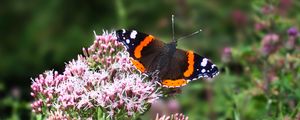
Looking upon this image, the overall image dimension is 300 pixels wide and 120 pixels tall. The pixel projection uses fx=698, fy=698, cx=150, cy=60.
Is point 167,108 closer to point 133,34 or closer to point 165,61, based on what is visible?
point 165,61

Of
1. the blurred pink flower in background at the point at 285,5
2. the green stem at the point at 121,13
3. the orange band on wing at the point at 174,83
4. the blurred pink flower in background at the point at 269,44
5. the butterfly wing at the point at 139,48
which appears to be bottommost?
the orange band on wing at the point at 174,83

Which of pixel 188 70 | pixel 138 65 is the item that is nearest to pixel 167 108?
pixel 188 70

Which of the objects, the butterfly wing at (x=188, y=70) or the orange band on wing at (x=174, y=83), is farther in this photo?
the butterfly wing at (x=188, y=70)

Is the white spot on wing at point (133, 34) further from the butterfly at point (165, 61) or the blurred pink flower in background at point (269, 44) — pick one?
the blurred pink flower in background at point (269, 44)

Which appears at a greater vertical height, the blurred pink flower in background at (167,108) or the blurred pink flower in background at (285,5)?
the blurred pink flower in background at (285,5)

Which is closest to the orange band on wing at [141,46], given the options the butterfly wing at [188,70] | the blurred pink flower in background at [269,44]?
the butterfly wing at [188,70]

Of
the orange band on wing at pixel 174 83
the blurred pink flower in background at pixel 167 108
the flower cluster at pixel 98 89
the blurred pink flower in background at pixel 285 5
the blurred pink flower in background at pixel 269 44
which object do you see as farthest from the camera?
the blurred pink flower in background at pixel 285 5
